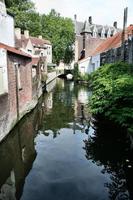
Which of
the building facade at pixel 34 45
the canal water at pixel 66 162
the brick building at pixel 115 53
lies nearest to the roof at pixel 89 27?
the building facade at pixel 34 45

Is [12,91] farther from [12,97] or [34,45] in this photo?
[34,45]

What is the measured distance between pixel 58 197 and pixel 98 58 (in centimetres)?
3307

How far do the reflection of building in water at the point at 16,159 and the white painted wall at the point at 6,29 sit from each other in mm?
5303

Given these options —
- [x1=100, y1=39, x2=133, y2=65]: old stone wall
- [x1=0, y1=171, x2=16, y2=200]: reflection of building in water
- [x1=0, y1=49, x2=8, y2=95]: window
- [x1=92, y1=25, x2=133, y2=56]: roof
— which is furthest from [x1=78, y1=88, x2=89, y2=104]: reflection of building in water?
[x1=0, y1=171, x2=16, y2=200]: reflection of building in water

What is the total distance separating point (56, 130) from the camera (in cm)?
1298

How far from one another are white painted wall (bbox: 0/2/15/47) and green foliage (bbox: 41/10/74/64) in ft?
156

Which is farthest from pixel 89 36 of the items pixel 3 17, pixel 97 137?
pixel 97 137

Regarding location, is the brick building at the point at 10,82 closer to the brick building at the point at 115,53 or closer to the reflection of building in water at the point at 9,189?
the reflection of building in water at the point at 9,189

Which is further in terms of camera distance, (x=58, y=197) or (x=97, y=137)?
(x=97, y=137)

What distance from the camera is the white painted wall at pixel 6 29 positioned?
14164 millimetres

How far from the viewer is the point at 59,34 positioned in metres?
63.5

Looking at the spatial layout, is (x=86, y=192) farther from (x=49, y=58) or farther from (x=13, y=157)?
(x=49, y=58)

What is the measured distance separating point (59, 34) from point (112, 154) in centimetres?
5762

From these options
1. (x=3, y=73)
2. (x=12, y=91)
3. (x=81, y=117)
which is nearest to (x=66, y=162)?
(x=3, y=73)
